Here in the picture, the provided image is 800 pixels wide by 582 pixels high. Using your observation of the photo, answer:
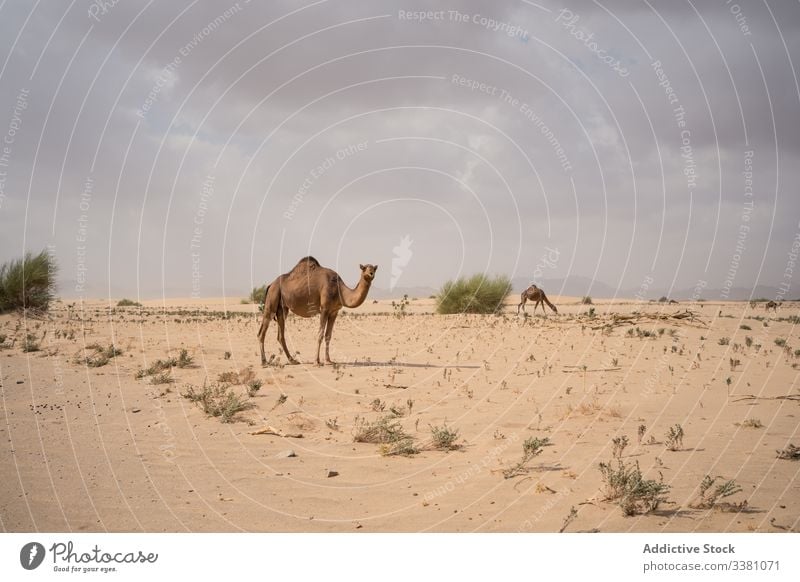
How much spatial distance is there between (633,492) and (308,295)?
36.4 ft

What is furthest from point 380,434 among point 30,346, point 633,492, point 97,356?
point 30,346

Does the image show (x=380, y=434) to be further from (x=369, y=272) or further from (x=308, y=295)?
(x=308, y=295)

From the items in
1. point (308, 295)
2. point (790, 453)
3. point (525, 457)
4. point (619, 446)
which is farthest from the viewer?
point (308, 295)

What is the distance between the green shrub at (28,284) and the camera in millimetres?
23062

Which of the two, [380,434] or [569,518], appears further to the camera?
[380,434]

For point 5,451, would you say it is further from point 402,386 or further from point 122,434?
point 402,386

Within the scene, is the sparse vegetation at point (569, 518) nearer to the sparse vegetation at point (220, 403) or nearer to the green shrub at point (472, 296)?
the sparse vegetation at point (220, 403)

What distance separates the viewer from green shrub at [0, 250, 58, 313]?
2306 cm

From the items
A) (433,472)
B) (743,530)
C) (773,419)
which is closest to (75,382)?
(433,472)

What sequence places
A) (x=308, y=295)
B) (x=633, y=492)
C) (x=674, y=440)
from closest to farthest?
(x=633, y=492)
(x=674, y=440)
(x=308, y=295)

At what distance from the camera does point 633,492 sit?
5344 millimetres
